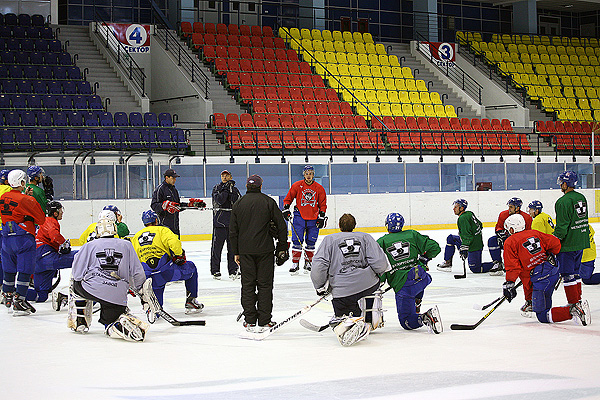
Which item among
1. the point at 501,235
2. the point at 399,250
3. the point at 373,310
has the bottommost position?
the point at 373,310

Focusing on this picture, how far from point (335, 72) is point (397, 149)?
6.08 metres

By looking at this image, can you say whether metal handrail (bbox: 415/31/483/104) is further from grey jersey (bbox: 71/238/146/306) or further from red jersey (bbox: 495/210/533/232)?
grey jersey (bbox: 71/238/146/306)

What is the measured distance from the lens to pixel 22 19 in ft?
85.5

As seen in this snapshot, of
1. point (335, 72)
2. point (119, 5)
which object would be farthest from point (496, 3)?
point (119, 5)

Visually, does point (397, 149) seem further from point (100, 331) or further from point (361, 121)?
point (100, 331)

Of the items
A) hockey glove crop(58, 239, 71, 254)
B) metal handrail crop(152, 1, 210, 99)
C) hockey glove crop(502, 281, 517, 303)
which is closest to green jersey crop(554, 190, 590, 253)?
hockey glove crop(502, 281, 517, 303)

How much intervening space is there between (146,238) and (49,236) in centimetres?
193

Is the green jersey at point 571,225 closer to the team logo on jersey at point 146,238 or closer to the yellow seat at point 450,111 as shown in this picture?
the team logo on jersey at point 146,238

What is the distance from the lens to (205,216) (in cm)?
1983

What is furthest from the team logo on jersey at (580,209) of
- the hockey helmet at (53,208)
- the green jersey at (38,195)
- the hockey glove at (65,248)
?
the green jersey at (38,195)

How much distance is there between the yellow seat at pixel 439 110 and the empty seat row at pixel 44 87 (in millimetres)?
12446

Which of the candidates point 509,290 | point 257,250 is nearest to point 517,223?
point 509,290

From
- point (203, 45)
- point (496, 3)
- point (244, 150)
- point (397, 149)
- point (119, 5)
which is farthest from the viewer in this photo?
point (496, 3)

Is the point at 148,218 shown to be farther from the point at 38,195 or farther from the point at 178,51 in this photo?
the point at 178,51
